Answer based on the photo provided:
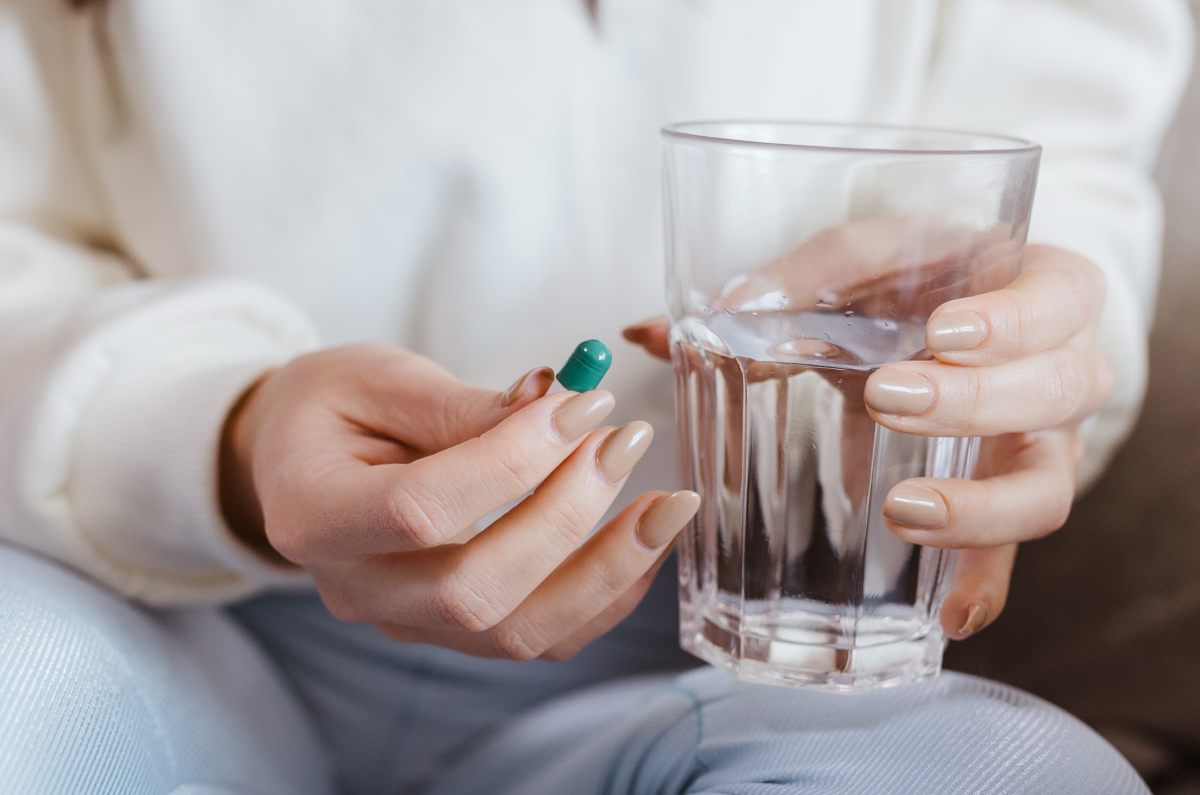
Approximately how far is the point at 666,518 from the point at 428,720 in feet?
1.12

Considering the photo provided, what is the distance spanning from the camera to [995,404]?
0.38 m

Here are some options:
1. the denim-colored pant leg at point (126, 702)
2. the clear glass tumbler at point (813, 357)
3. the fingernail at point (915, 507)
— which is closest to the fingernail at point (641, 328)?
the clear glass tumbler at point (813, 357)

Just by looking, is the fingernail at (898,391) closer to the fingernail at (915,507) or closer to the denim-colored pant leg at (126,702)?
the fingernail at (915,507)

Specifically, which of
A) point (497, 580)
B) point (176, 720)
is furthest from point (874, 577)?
point (176, 720)

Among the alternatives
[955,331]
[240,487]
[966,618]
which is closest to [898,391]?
[955,331]

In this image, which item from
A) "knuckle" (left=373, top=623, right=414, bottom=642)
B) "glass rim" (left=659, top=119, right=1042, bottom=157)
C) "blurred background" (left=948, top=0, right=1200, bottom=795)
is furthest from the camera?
"blurred background" (left=948, top=0, right=1200, bottom=795)

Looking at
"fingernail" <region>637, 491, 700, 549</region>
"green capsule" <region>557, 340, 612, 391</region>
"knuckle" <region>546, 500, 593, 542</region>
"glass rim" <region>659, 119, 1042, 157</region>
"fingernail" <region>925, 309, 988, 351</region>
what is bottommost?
"fingernail" <region>637, 491, 700, 549</region>

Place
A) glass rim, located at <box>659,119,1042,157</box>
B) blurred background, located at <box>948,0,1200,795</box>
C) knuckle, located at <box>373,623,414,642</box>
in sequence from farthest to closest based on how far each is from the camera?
blurred background, located at <box>948,0,1200,795</box> < knuckle, located at <box>373,623,414,642</box> < glass rim, located at <box>659,119,1042,157</box>

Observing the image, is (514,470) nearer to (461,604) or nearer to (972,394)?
(461,604)

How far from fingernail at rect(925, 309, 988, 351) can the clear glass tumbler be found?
Answer: 2 cm

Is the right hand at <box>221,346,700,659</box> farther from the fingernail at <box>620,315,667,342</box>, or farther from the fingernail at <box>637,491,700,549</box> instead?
the fingernail at <box>620,315,667,342</box>

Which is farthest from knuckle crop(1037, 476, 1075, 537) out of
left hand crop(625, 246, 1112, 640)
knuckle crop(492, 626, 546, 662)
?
knuckle crop(492, 626, 546, 662)

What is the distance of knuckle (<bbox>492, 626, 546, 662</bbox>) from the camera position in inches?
16.7

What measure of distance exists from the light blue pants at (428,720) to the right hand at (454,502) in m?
0.08
